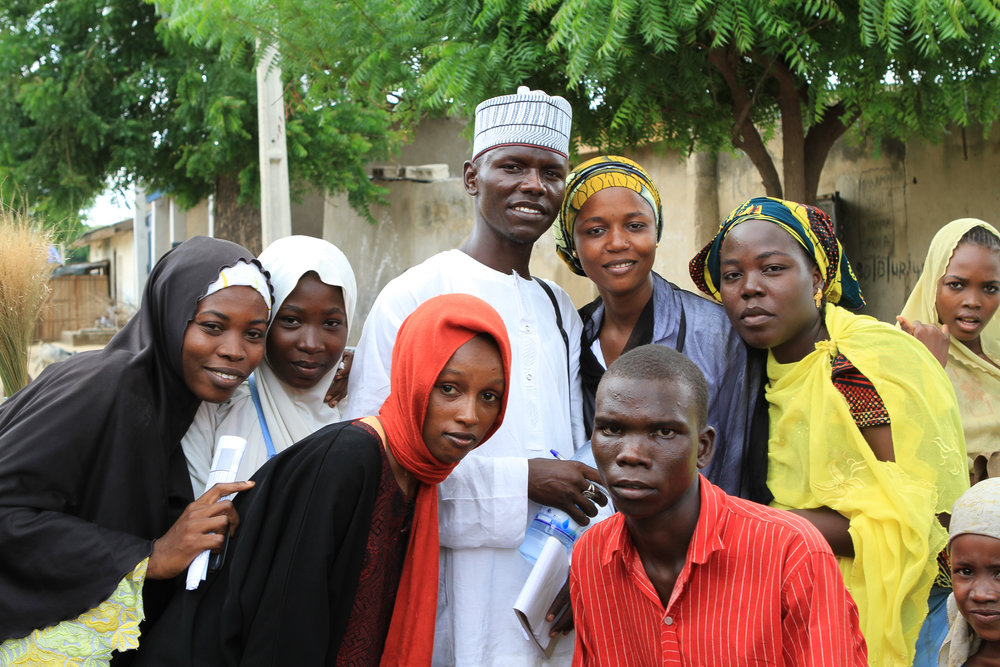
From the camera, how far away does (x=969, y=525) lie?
231 cm

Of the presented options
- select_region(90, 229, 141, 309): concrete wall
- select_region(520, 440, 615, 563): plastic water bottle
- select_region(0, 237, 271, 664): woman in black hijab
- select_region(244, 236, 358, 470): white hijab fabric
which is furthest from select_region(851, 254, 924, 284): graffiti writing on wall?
select_region(90, 229, 141, 309): concrete wall

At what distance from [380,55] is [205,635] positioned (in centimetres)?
389

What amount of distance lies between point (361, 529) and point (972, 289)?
257 cm

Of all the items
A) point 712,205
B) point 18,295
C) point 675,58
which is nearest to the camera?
point 18,295

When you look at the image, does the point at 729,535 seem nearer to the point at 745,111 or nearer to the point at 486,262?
the point at 486,262

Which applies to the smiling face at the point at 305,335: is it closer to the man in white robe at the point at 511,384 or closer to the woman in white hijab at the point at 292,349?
the woman in white hijab at the point at 292,349

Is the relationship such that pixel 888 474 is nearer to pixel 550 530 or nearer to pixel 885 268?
pixel 550 530

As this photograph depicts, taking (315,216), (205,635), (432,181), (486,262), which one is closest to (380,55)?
(486,262)

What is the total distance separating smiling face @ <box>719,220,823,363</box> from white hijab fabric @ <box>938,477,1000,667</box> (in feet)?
1.95

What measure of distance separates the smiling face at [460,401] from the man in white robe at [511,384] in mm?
A: 259

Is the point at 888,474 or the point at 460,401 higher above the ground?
the point at 460,401

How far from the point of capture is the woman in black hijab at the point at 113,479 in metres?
2.09

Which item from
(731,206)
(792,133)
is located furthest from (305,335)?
(731,206)

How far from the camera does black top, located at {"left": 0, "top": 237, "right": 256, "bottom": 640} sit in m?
2.09
